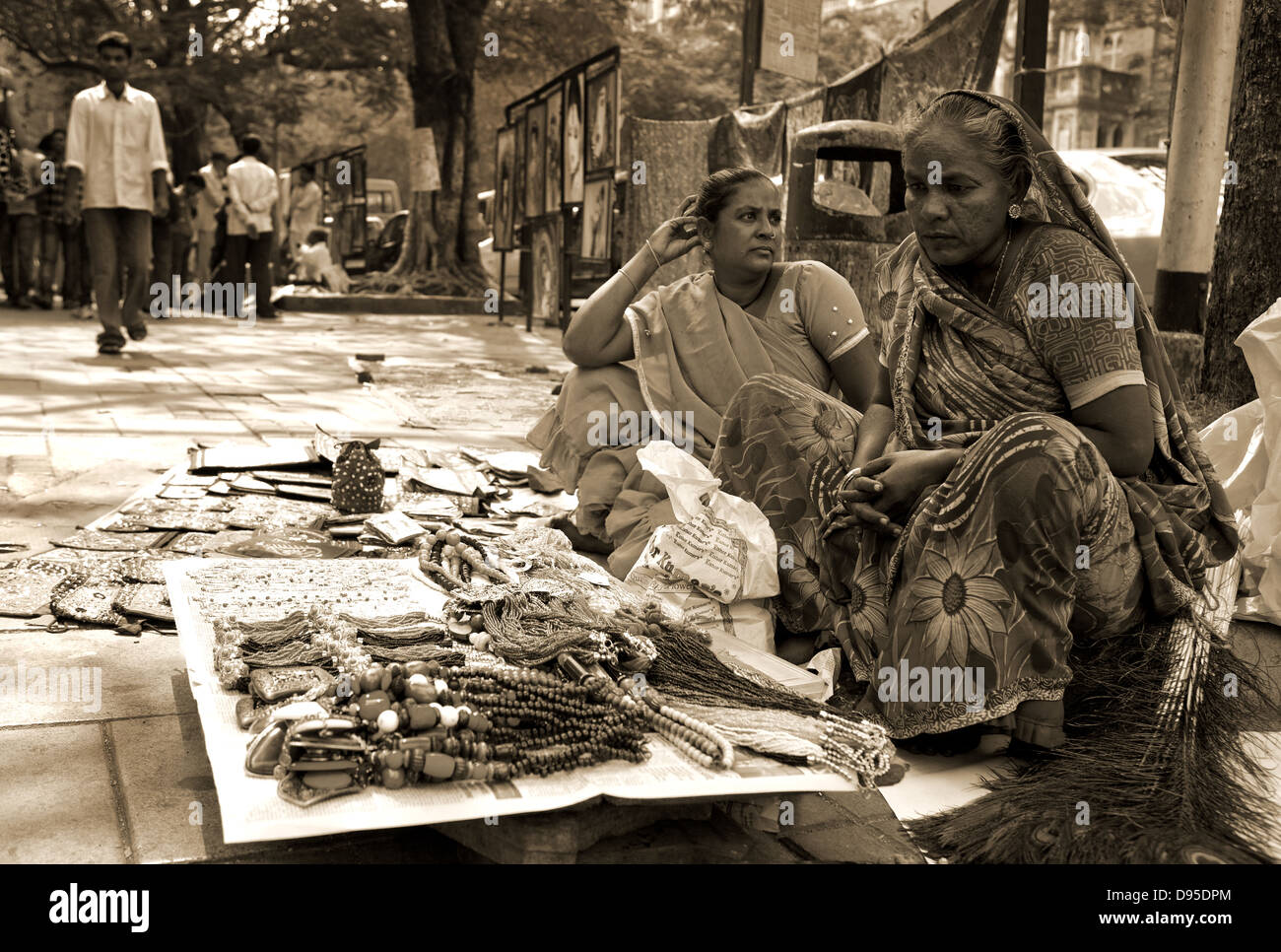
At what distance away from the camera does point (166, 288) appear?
531 inches

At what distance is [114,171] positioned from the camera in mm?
8742

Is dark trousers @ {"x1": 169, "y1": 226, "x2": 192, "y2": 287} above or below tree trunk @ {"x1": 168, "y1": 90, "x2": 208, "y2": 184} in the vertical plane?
below

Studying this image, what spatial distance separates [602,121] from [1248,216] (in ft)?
17.5

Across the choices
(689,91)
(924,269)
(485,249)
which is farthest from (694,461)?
(689,91)

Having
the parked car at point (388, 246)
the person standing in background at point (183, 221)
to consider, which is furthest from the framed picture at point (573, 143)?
the parked car at point (388, 246)

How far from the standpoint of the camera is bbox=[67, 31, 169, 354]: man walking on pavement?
28.8 ft

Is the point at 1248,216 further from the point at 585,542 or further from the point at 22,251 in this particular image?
the point at 22,251

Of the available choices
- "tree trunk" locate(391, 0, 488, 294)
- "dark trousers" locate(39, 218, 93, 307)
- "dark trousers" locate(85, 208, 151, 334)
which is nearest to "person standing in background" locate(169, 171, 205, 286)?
"dark trousers" locate(39, 218, 93, 307)

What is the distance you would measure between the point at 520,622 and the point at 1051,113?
4211 cm

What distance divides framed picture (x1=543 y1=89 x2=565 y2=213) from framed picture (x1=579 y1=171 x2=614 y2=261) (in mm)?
947

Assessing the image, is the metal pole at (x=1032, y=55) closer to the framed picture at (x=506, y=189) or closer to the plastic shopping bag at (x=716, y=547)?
the plastic shopping bag at (x=716, y=547)

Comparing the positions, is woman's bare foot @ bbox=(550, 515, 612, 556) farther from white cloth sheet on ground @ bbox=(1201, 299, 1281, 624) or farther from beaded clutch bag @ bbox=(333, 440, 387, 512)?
white cloth sheet on ground @ bbox=(1201, 299, 1281, 624)
